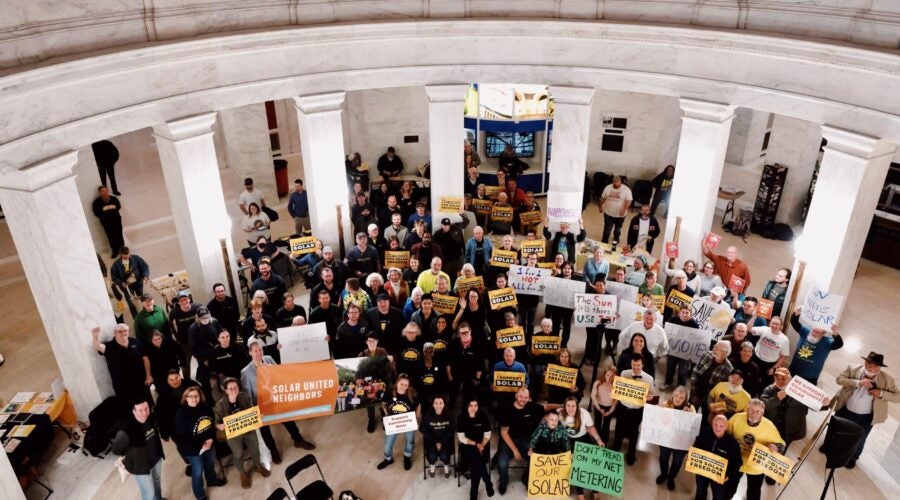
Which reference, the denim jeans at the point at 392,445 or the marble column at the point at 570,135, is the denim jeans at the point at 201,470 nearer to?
the denim jeans at the point at 392,445

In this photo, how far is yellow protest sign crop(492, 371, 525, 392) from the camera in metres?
9.35

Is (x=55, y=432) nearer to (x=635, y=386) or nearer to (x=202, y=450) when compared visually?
(x=202, y=450)

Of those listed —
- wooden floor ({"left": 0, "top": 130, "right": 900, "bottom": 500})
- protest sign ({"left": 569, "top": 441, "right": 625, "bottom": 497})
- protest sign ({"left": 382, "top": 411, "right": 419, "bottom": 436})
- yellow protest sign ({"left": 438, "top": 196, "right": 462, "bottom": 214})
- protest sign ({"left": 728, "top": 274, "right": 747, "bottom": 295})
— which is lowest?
wooden floor ({"left": 0, "top": 130, "right": 900, "bottom": 500})

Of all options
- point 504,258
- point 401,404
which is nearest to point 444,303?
point 504,258

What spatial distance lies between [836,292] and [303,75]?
9.96 metres

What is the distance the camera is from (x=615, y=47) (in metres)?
12.3

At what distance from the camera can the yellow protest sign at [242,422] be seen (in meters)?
8.80

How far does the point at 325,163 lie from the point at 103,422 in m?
6.02

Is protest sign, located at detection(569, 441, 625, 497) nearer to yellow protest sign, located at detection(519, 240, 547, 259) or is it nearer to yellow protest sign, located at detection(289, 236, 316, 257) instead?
yellow protest sign, located at detection(519, 240, 547, 259)

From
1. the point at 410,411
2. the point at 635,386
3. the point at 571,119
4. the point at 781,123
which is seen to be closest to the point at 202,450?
the point at 410,411

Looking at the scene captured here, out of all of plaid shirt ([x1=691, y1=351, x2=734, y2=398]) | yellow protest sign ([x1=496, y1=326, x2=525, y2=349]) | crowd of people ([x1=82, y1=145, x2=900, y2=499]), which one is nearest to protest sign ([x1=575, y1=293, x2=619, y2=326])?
crowd of people ([x1=82, y1=145, x2=900, y2=499])

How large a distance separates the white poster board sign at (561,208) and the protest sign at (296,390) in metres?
6.09

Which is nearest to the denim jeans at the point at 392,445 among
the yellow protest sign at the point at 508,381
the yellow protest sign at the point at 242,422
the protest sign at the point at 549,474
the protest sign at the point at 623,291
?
the yellow protest sign at the point at 508,381

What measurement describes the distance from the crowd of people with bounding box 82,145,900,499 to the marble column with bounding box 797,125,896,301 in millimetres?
639
